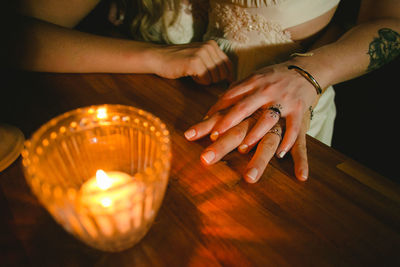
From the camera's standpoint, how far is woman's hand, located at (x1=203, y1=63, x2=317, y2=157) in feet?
1.73

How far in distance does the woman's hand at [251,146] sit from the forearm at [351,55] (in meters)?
0.25

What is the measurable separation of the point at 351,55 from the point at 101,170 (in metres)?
0.85

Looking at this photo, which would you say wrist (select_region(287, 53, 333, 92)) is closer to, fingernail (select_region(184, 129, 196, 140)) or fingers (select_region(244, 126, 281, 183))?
fingers (select_region(244, 126, 281, 183))

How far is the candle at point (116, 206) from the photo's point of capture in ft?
0.75

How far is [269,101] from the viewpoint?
597 mm

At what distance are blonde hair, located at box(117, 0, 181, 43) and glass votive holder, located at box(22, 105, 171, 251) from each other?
852mm

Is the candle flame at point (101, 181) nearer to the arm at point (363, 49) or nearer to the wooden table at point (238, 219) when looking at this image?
the wooden table at point (238, 219)

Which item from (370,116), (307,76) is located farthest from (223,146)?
(370,116)

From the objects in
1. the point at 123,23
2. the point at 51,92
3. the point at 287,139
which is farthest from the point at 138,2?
the point at 287,139

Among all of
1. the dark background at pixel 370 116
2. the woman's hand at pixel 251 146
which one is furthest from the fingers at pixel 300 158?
the dark background at pixel 370 116

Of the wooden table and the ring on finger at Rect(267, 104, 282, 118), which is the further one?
the ring on finger at Rect(267, 104, 282, 118)

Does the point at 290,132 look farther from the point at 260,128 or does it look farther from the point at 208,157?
the point at 208,157

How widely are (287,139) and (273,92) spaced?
0.51ft

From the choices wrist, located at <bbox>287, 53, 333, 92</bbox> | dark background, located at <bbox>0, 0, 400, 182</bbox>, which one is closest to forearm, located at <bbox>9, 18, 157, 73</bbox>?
wrist, located at <bbox>287, 53, 333, 92</bbox>
